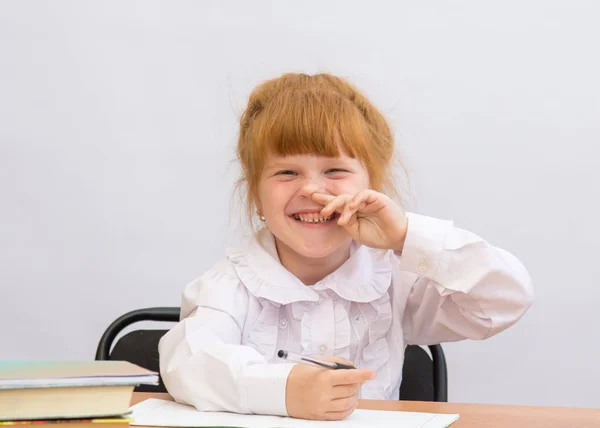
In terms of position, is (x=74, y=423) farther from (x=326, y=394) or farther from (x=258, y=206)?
(x=258, y=206)

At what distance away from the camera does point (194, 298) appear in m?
1.27

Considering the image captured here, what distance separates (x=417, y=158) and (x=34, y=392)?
4.36 ft

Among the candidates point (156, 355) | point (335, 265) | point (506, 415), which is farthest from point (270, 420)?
point (156, 355)

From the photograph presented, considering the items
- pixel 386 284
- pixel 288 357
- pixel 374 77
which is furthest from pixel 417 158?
pixel 288 357

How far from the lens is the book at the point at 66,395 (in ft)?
2.10

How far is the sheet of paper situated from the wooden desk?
0.10ft

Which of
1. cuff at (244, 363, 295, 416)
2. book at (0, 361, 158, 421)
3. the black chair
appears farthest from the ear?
book at (0, 361, 158, 421)

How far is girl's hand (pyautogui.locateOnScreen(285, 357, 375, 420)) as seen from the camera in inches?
35.4

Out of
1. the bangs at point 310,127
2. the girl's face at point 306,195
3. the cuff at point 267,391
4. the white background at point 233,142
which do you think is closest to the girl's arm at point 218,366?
the cuff at point 267,391

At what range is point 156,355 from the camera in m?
1.46

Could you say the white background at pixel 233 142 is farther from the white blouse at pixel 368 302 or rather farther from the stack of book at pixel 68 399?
the stack of book at pixel 68 399

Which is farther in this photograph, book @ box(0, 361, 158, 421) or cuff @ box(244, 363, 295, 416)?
cuff @ box(244, 363, 295, 416)

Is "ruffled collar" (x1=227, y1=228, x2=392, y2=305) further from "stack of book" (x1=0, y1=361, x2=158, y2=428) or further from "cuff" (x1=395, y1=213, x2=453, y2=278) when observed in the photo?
"stack of book" (x1=0, y1=361, x2=158, y2=428)

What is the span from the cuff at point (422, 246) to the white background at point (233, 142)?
684mm
